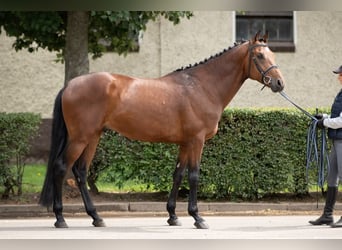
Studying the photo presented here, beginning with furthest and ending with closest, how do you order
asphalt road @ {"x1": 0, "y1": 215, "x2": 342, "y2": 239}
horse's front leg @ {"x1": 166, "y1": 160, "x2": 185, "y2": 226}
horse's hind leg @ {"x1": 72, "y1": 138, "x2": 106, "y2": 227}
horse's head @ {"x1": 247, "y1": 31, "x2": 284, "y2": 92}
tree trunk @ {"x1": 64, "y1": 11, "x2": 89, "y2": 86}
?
tree trunk @ {"x1": 64, "y1": 11, "x2": 89, "y2": 86}
horse's front leg @ {"x1": 166, "y1": 160, "x2": 185, "y2": 226}
horse's hind leg @ {"x1": 72, "y1": 138, "x2": 106, "y2": 227}
horse's head @ {"x1": 247, "y1": 31, "x2": 284, "y2": 92}
asphalt road @ {"x1": 0, "y1": 215, "x2": 342, "y2": 239}

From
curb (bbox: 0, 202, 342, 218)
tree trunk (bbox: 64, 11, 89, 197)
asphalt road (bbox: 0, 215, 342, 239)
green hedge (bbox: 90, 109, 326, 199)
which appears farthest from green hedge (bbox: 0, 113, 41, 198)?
asphalt road (bbox: 0, 215, 342, 239)

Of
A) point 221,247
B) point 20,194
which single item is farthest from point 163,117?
point 221,247

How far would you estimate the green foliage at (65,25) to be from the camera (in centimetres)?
926

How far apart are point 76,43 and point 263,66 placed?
395cm

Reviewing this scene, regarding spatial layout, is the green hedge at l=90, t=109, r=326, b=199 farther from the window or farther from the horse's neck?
the window

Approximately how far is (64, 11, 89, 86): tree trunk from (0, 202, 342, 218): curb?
2.13 metres

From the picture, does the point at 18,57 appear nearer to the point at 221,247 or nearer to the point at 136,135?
the point at 136,135

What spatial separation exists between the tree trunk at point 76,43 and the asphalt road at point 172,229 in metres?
2.74

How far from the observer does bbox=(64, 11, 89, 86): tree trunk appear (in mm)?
9664

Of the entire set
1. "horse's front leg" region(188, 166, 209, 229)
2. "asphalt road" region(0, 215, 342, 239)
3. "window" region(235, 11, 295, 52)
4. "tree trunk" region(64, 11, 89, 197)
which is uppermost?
"window" region(235, 11, 295, 52)

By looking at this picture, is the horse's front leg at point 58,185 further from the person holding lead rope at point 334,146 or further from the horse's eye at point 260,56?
the person holding lead rope at point 334,146

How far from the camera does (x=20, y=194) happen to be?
9.57 metres

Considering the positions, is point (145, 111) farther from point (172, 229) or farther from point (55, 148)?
point (172, 229)

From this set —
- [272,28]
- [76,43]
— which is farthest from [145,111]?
[272,28]
